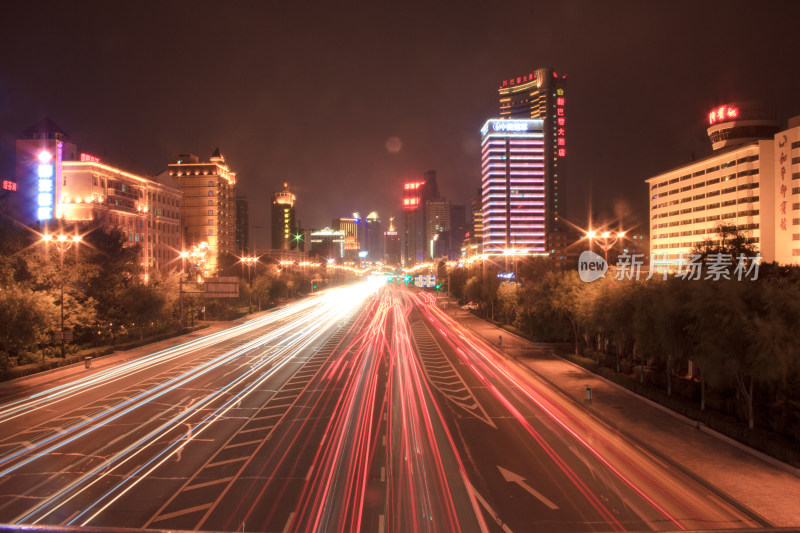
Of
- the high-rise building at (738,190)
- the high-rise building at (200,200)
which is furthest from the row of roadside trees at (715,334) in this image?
the high-rise building at (200,200)

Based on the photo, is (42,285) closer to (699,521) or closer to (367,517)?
(367,517)

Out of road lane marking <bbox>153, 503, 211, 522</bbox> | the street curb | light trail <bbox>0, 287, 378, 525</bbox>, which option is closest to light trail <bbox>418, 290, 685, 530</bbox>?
the street curb

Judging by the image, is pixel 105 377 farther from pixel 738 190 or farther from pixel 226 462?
pixel 738 190

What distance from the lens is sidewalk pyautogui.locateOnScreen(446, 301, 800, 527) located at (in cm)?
1292

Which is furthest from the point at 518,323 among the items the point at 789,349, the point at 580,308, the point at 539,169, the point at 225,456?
the point at 539,169

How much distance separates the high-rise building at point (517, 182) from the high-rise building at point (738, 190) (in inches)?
1771

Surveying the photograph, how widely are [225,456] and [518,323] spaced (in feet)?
112

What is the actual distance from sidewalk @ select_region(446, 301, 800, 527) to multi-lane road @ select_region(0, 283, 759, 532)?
0.63 m

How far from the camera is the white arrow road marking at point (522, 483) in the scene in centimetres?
1265

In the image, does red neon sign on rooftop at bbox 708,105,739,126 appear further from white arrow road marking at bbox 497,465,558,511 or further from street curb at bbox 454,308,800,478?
white arrow road marking at bbox 497,465,558,511

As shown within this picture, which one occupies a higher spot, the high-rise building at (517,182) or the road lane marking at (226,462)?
the high-rise building at (517,182)

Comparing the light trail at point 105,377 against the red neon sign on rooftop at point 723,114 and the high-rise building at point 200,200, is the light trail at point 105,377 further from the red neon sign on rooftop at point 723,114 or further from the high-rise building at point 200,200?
the red neon sign on rooftop at point 723,114

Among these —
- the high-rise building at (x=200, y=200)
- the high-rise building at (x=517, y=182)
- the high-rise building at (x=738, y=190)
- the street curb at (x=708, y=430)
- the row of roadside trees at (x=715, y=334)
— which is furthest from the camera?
the high-rise building at (x=517, y=182)

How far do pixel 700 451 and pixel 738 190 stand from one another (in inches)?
4512
